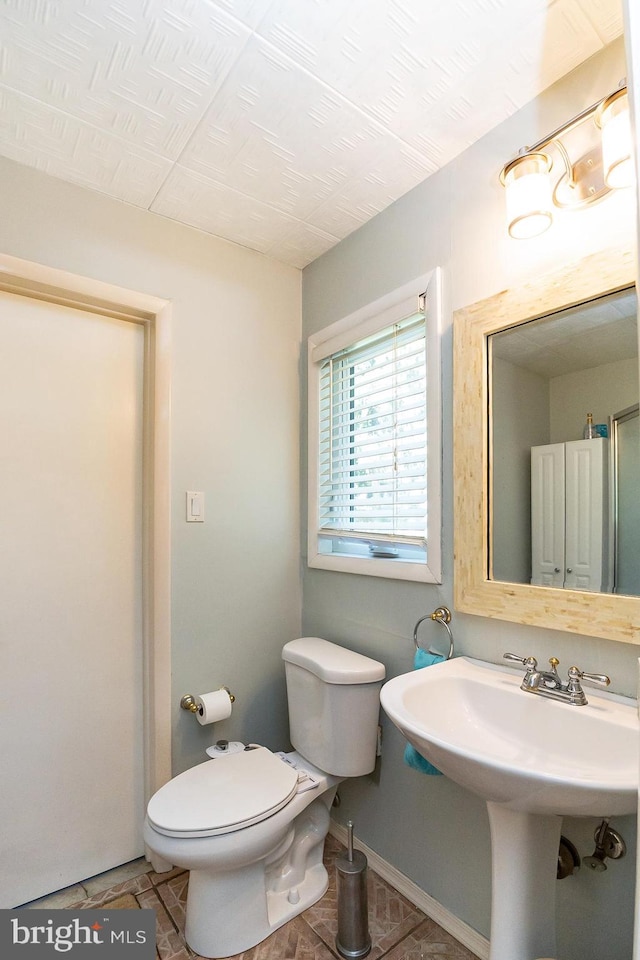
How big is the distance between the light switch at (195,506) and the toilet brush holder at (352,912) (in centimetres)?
108

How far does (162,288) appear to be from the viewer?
1.81 metres

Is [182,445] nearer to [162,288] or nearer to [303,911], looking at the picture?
[162,288]

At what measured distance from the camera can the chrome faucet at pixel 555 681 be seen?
108 cm

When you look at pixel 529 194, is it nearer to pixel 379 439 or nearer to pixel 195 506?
pixel 379 439

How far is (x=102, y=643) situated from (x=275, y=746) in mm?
809

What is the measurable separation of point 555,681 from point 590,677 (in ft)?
0.26

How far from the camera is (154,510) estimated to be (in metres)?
1.76

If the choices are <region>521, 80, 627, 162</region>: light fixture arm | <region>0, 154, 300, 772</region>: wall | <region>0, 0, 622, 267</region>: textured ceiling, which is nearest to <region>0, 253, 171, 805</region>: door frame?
<region>0, 154, 300, 772</region>: wall

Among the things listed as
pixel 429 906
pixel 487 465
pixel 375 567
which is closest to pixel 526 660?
pixel 487 465

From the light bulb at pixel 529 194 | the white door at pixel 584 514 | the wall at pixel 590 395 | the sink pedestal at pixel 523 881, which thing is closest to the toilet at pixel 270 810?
the sink pedestal at pixel 523 881

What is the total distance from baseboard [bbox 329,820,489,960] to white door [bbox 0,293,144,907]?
2.73ft

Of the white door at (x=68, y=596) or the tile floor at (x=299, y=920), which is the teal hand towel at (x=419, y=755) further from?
the white door at (x=68, y=596)

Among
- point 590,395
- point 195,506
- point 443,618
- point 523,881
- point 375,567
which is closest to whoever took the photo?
point 523,881

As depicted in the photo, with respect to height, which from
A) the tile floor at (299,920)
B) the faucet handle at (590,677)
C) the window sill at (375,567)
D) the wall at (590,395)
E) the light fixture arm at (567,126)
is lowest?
the tile floor at (299,920)
